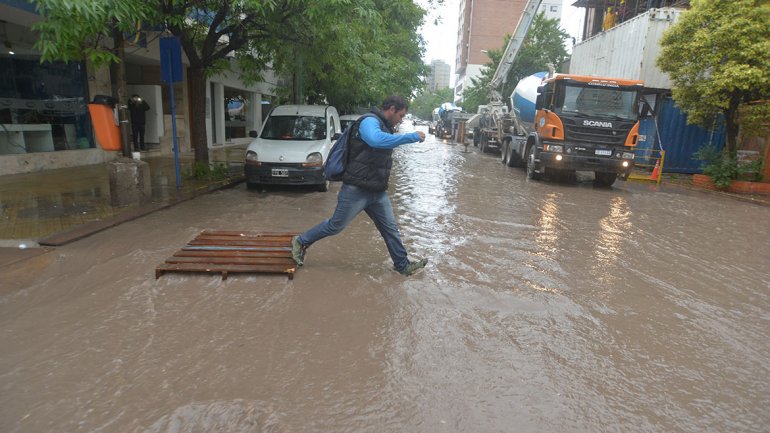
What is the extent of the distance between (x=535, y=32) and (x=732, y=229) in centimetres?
3215

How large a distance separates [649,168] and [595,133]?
676 cm

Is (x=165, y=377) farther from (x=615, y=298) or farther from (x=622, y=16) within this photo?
(x=622, y=16)

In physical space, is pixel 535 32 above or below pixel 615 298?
above

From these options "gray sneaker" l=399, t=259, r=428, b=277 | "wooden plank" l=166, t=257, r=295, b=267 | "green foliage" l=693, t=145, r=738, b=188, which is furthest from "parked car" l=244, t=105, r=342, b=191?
"green foliage" l=693, t=145, r=738, b=188

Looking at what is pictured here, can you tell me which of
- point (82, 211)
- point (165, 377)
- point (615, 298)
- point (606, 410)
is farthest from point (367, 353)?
point (82, 211)

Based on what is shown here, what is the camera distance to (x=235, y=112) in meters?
25.2

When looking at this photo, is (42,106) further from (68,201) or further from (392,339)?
(392,339)

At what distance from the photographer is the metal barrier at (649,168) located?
15308 mm

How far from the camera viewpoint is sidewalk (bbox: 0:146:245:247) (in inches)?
245

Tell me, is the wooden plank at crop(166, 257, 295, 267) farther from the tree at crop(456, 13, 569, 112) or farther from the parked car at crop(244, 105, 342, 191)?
the tree at crop(456, 13, 569, 112)

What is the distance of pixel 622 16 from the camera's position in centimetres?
2397

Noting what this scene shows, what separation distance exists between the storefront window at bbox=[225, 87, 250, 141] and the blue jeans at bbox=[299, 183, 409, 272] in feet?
64.1

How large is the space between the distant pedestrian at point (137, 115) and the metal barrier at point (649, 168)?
15.4 meters

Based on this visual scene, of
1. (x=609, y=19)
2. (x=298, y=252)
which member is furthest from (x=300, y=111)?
(x=609, y=19)
